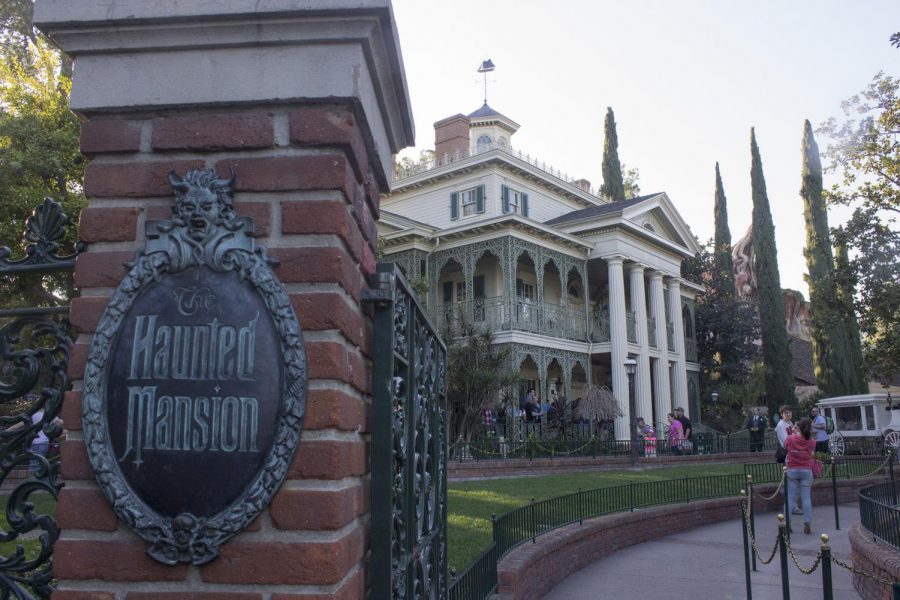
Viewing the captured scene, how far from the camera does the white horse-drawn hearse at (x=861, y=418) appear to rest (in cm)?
3015

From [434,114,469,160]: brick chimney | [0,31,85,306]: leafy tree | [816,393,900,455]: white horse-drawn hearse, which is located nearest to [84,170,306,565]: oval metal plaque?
[0,31,85,306]: leafy tree

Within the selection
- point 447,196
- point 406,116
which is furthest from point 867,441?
point 406,116

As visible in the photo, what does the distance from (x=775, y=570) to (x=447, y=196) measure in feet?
79.9

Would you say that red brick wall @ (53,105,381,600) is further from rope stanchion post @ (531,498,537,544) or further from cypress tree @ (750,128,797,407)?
cypress tree @ (750,128,797,407)

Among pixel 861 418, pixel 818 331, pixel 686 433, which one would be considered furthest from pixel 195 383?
pixel 818 331

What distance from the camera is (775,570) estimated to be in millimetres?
10172

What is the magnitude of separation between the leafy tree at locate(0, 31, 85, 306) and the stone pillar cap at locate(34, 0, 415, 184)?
1483cm

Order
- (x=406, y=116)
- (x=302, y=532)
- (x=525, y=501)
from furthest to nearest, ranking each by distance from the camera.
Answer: (x=525, y=501) → (x=406, y=116) → (x=302, y=532)

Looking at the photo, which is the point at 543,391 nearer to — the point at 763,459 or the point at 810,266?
the point at 763,459

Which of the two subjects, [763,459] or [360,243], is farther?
[763,459]

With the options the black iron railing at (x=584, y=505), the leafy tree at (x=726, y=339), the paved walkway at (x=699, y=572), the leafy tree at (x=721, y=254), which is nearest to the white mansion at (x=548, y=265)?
the leafy tree at (x=726, y=339)

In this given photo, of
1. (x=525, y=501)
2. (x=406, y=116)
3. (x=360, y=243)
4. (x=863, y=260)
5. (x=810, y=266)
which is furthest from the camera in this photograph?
(x=810, y=266)

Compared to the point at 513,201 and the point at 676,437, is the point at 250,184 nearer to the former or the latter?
the point at 676,437

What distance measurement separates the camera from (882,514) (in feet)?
26.9
